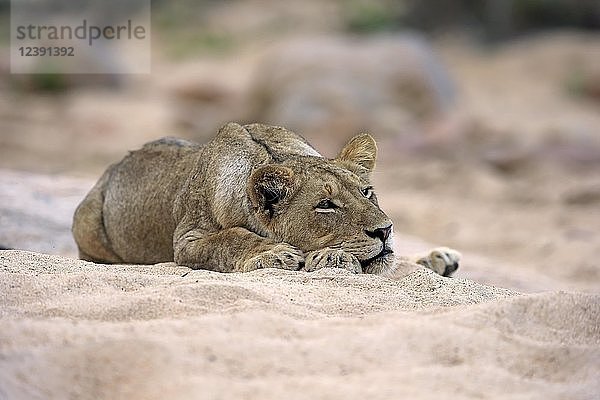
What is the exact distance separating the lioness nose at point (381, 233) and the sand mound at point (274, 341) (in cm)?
53

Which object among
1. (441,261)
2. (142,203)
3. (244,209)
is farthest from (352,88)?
(244,209)

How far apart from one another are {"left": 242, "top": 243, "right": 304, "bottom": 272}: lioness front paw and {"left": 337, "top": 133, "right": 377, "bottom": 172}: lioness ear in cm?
72

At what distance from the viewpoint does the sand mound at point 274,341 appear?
10.3ft

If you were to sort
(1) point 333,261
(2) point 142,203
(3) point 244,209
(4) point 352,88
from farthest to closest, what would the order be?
(4) point 352,88 → (2) point 142,203 → (3) point 244,209 → (1) point 333,261

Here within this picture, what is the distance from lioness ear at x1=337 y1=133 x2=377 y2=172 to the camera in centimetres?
533

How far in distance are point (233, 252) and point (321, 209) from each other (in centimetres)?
49

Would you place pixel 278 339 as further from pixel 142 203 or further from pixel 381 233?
pixel 142 203

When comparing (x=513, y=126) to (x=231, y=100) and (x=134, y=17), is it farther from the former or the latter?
(x=134, y=17)

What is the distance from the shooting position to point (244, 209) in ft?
16.9

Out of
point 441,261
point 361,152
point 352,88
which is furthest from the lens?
point 352,88

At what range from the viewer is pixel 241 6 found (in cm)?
2567

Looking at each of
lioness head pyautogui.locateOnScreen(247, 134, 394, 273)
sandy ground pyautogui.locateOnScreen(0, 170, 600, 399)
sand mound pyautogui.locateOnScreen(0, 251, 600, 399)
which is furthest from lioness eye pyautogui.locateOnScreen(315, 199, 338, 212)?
sand mound pyautogui.locateOnScreen(0, 251, 600, 399)

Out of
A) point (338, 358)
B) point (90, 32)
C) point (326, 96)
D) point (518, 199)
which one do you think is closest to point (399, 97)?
point (326, 96)

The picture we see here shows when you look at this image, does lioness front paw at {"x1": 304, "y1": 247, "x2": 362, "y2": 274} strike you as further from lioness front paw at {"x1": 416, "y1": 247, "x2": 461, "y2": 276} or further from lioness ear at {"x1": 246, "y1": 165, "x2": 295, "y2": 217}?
lioness front paw at {"x1": 416, "y1": 247, "x2": 461, "y2": 276}
